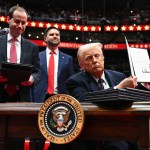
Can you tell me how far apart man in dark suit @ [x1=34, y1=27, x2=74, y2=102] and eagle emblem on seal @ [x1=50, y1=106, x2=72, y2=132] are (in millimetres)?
1762

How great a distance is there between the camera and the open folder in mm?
1698

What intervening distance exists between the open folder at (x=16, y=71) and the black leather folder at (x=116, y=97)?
1.70 ft

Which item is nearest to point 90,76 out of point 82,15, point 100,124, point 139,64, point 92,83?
point 92,83

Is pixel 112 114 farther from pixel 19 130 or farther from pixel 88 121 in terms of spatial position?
pixel 19 130

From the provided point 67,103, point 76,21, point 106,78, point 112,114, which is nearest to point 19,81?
point 106,78

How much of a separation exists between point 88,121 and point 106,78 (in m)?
0.64

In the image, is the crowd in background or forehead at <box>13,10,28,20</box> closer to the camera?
forehead at <box>13,10,28,20</box>

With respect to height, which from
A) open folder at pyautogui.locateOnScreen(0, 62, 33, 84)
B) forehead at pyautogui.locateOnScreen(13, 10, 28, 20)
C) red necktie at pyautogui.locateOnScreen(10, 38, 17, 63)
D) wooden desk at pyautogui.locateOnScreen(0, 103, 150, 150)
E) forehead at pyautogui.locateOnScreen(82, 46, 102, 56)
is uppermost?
forehead at pyautogui.locateOnScreen(13, 10, 28, 20)

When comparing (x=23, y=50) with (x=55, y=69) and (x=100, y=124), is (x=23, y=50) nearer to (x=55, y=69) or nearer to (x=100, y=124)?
(x=55, y=69)

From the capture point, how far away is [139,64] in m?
1.73

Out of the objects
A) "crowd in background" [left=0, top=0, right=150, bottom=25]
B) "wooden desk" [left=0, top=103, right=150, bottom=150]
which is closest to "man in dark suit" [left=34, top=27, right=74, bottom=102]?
"wooden desk" [left=0, top=103, right=150, bottom=150]

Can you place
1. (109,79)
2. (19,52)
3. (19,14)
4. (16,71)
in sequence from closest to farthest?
1. (16,71)
2. (109,79)
3. (19,14)
4. (19,52)

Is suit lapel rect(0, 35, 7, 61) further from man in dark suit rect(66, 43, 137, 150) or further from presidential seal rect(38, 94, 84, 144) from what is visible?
presidential seal rect(38, 94, 84, 144)

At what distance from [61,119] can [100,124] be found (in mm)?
149
